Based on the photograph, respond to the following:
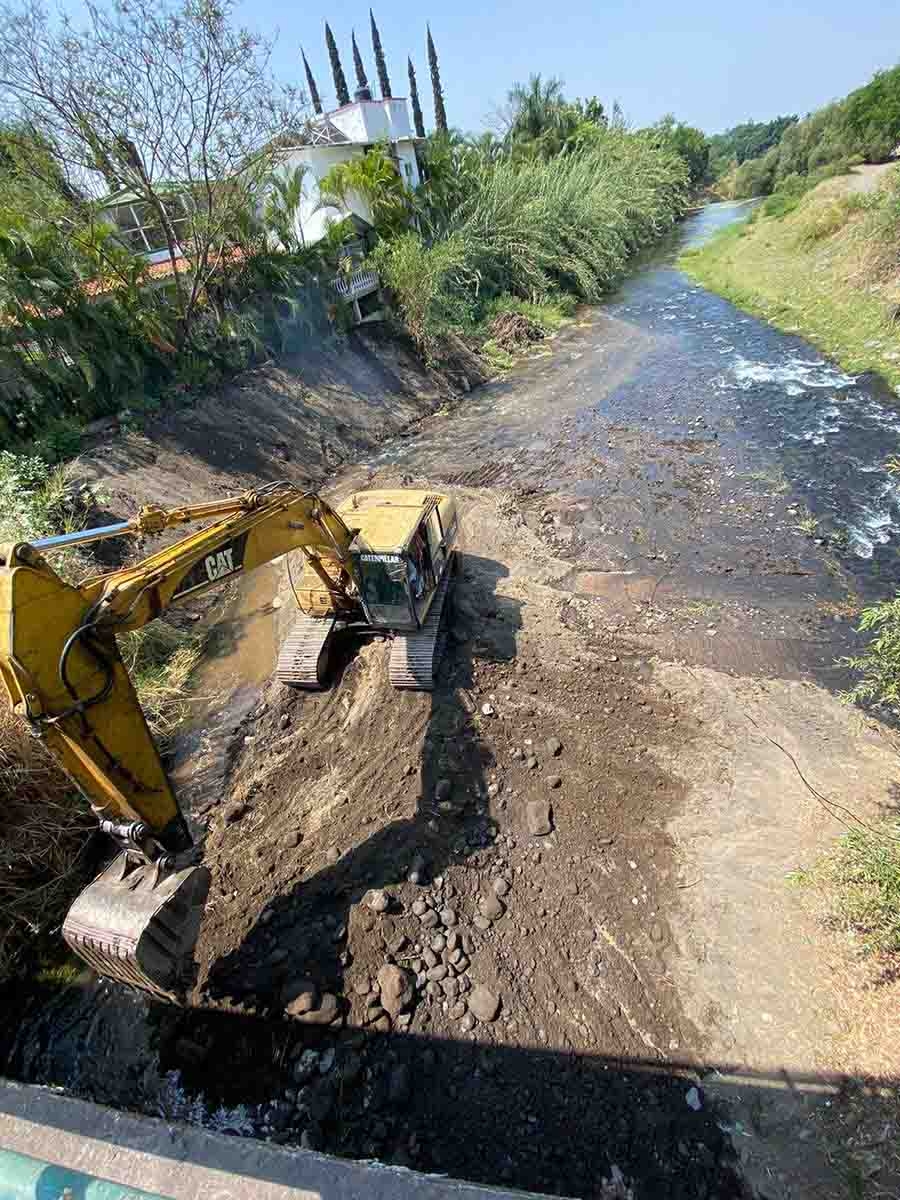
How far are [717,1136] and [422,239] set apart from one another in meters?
26.6

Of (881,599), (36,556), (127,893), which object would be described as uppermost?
(36,556)

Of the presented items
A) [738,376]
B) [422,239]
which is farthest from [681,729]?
[422,239]

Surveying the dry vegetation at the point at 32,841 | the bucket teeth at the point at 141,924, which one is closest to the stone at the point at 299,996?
the bucket teeth at the point at 141,924

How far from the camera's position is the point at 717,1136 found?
4297 mm

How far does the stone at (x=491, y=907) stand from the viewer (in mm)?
5633

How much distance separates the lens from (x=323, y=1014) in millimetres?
4941

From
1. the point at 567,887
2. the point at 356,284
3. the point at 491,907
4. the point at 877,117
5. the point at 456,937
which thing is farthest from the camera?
the point at 877,117

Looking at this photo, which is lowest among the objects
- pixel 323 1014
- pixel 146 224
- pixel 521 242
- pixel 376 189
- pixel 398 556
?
pixel 323 1014

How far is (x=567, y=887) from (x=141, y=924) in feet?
12.0

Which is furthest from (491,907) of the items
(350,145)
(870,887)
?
(350,145)

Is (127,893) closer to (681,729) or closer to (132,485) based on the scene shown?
(681,729)

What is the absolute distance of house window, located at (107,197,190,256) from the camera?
1603 centimetres

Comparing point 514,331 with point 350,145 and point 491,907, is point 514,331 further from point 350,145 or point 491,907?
point 491,907

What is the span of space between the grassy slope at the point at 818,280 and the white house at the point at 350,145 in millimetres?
15482
